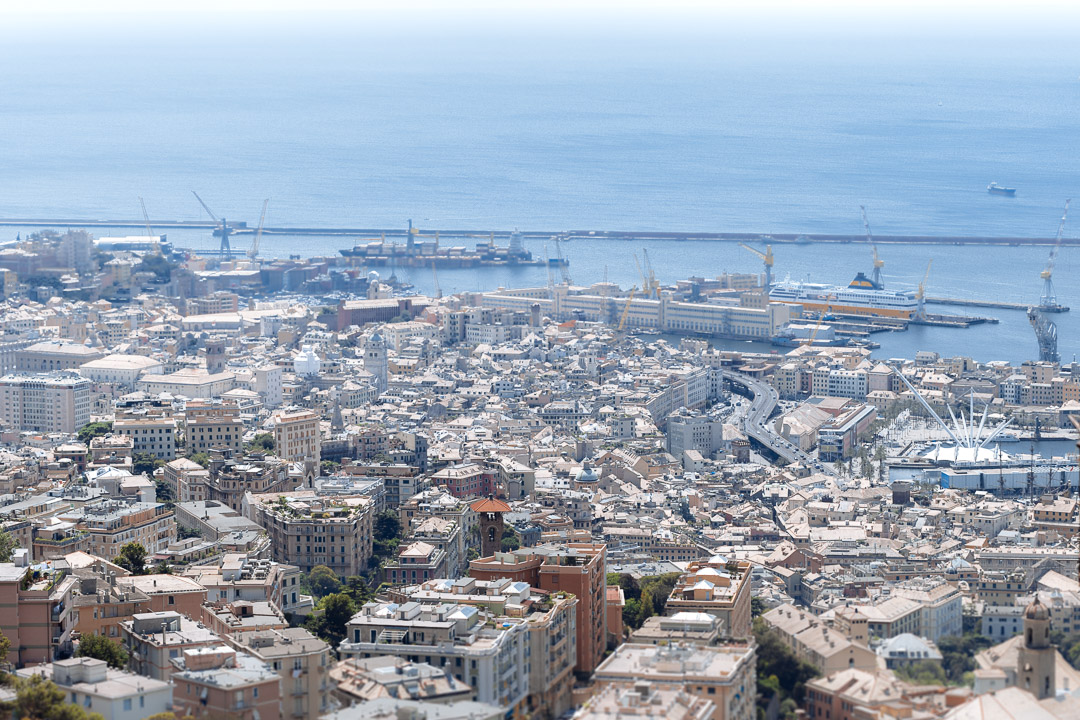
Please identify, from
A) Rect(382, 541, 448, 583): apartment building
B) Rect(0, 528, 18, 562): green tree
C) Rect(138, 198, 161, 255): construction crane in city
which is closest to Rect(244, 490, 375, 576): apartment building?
Rect(382, 541, 448, 583): apartment building

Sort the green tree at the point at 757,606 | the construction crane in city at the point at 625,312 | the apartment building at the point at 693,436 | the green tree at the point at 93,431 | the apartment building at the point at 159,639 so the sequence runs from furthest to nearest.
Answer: the construction crane in city at the point at 625,312, the apartment building at the point at 693,436, the green tree at the point at 93,431, the green tree at the point at 757,606, the apartment building at the point at 159,639

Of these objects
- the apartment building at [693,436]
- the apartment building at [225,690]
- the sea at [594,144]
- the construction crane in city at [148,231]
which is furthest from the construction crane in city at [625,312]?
the apartment building at [225,690]

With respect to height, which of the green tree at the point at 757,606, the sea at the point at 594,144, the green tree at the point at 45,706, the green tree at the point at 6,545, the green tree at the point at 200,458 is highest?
the sea at the point at 594,144

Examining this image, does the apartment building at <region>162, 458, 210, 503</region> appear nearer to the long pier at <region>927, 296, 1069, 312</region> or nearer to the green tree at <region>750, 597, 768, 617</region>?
the green tree at <region>750, 597, 768, 617</region>

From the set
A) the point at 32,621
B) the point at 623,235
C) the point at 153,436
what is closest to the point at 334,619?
the point at 32,621

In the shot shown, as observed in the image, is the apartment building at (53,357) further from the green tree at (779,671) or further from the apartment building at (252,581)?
the green tree at (779,671)

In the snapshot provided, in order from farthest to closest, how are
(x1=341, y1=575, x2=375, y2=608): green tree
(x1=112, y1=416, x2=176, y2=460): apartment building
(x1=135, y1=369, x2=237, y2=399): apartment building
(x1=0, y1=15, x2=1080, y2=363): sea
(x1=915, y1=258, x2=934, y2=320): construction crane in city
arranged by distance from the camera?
(x1=0, y1=15, x2=1080, y2=363): sea
(x1=915, y1=258, x2=934, y2=320): construction crane in city
(x1=135, y1=369, x2=237, y2=399): apartment building
(x1=112, y1=416, x2=176, y2=460): apartment building
(x1=341, y1=575, x2=375, y2=608): green tree

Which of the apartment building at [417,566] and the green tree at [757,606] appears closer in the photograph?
the green tree at [757,606]

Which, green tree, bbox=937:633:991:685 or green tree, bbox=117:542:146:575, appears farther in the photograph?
green tree, bbox=117:542:146:575

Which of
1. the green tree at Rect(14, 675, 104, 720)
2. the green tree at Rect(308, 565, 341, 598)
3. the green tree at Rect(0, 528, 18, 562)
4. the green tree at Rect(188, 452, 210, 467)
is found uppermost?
the green tree at Rect(14, 675, 104, 720)
